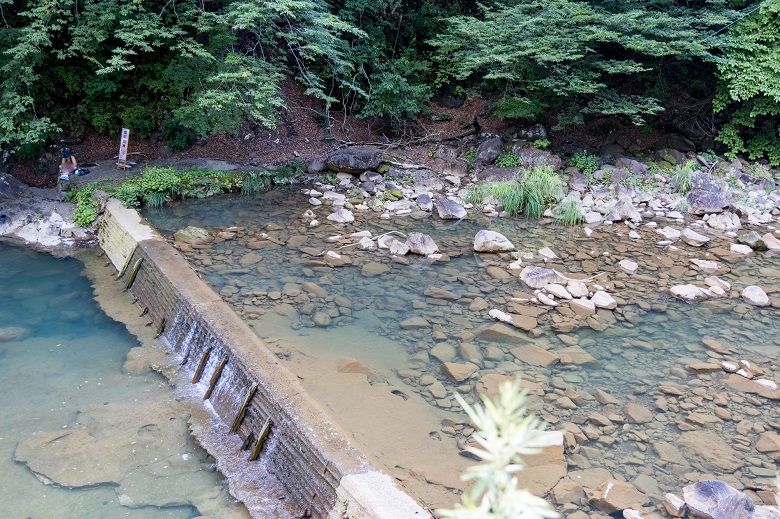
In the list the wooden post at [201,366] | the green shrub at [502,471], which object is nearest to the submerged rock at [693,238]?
the wooden post at [201,366]

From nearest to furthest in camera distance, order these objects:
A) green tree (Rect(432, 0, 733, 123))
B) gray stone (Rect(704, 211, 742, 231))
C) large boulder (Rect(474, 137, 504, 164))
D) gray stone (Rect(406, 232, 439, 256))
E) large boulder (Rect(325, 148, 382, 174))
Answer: gray stone (Rect(406, 232, 439, 256)) → gray stone (Rect(704, 211, 742, 231)) → green tree (Rect(432, 0, 733, 123)) → large boulder (Rect(325, 148, 382, 174)) → large boulder (Rect(474, 137, 504, 164))

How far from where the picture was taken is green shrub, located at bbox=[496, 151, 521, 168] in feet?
39.0

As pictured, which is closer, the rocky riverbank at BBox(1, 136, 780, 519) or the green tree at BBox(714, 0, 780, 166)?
the rocky riverbank at BBox(1, 136, 780, 519)

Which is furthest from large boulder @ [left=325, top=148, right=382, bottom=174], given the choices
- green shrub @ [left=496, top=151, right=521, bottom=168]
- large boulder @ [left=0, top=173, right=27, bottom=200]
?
large boulder @ [left=0, top=173, right=27, bottom=200]

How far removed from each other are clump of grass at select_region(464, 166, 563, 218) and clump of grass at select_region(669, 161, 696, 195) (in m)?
2.50

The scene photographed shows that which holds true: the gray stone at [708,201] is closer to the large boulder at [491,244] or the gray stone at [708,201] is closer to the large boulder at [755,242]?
the large boulder at [755,242]

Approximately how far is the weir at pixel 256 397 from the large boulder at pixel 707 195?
8592 mm

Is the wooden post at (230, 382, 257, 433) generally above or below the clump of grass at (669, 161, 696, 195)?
below

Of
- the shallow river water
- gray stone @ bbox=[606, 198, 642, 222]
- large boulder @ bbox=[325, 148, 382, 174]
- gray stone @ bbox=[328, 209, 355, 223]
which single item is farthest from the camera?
large boulder @ bbox=[325, 148, 382, 174]

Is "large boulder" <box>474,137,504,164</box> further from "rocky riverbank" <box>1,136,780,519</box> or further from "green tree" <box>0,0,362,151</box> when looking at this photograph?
"green tree" <box>0,0,362,151</box>

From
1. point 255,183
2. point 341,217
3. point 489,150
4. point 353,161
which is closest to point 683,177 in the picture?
point 489,150

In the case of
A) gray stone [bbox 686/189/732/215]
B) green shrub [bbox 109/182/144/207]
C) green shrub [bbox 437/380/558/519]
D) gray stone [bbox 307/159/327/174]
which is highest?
green shrub [bbox 437/380/558/519]

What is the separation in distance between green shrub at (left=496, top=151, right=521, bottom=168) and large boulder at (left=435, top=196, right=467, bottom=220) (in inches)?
99.8

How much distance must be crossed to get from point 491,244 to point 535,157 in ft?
14.2
